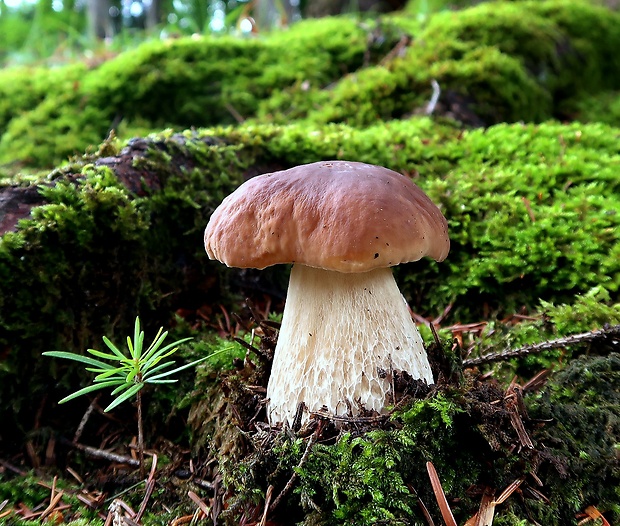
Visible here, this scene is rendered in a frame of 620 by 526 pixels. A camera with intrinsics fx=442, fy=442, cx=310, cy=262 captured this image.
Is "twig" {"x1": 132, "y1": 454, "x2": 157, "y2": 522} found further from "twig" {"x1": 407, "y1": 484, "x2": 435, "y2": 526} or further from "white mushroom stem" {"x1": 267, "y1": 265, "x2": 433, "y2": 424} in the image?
"twig" {"x1": 407, "y1": 484, "x2": 435, "y2": 526}

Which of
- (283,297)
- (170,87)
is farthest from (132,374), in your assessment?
(170,87)

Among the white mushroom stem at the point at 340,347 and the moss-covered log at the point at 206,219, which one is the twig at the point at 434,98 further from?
the white mushroom stem at the point at 340,347

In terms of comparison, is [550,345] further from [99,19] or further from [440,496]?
[99,19]

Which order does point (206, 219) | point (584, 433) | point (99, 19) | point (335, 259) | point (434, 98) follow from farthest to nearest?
point (99, 19)
point (434, 98)
point (206, 219)
point (584, 433)
point (335, 259)

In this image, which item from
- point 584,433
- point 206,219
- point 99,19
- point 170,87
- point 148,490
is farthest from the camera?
point 99,19

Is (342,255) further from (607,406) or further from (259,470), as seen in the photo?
(607,406)

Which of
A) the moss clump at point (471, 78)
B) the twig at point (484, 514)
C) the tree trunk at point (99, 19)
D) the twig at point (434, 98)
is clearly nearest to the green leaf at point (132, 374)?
the twig at point (484, 514)

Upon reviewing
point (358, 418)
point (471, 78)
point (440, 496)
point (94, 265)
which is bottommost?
point (440, 496)
